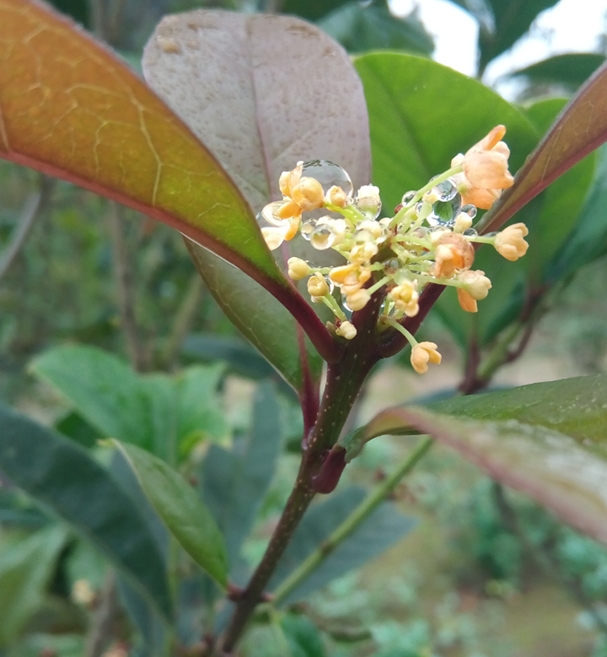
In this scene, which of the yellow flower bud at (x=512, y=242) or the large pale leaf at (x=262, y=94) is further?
the large pale leaf at (x=262, y=94)

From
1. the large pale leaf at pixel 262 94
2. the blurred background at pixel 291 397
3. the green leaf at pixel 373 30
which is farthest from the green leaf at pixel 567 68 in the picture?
the large pale leaf at pixel 262 94

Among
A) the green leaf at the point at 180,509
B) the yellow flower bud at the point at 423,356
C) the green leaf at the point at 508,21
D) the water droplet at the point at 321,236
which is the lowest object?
the green leaf at the point at 180,509

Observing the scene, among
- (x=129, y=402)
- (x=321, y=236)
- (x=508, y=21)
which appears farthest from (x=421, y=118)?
(x=129, y=402)

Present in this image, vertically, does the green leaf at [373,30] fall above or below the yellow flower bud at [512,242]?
below

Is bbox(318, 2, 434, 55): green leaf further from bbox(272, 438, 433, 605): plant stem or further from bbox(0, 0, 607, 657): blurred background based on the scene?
bbox(272, 438, 433, 605): plant stem

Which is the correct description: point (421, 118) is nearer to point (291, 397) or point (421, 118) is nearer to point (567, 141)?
point (567, 141)

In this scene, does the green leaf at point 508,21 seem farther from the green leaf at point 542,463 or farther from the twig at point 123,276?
the green leaf at point 542,463
